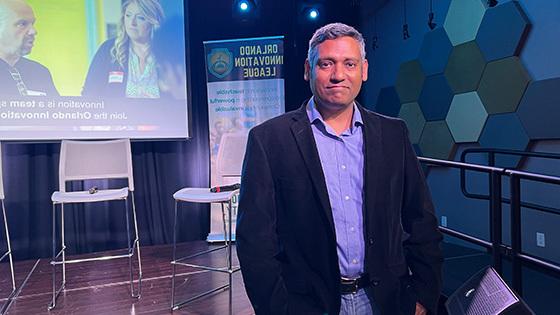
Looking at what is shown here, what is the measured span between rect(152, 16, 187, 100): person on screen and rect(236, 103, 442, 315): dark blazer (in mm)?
2971

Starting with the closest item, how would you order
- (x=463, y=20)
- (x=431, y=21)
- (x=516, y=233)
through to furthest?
1. (x=516, y=233)
2. (x=463, y=20)
3. (x=431, y=21)

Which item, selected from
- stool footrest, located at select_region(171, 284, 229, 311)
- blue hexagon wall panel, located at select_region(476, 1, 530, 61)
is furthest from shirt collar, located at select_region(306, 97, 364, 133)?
blue hexagon wall panel, located at select_region(476, 1, 530, 61)

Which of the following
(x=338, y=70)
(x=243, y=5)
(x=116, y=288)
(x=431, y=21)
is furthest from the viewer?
(x=243, y=5)

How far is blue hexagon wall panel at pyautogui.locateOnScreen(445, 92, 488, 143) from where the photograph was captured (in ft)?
11.0

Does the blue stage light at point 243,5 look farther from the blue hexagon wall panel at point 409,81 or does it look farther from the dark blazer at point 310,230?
the dark blazer at point 310,230

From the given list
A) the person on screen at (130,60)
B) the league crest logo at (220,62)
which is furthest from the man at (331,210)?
the league crest logo at (220,62)

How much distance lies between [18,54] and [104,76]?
0.68 meters

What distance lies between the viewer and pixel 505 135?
3.10 metres

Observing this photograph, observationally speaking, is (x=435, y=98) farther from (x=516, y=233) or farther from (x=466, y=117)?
(x=516, y=233)

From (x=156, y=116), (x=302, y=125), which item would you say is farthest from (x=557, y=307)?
(x=156, y=116)

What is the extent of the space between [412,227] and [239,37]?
387cm

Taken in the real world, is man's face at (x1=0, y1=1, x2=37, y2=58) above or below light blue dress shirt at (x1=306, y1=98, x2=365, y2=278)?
above

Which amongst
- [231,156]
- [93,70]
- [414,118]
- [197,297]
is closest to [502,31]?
[414,118]

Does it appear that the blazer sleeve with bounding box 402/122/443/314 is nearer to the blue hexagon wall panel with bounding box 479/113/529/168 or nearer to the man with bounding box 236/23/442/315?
the man with bounding box 236/23/442/315
